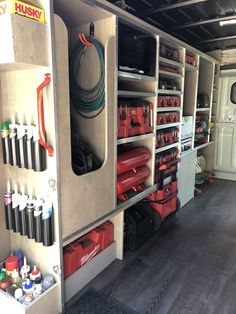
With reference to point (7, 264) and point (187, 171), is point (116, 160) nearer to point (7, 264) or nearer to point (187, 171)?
point (7, 264)

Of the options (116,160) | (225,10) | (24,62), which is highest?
(225,10)

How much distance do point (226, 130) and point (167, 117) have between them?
2442mm

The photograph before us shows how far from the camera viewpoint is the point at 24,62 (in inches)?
50.9

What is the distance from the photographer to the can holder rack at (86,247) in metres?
1.83

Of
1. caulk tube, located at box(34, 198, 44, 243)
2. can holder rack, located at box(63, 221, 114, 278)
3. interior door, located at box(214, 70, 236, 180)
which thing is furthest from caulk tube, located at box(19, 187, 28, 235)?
interior door, located at box(214, 70, 236, 180)

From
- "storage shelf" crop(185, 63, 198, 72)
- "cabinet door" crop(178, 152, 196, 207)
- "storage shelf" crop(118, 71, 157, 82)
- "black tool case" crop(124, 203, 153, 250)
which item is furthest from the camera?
"cabinet door" crop(178, 152, 196, 207)

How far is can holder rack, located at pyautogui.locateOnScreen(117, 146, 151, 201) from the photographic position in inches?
85.9

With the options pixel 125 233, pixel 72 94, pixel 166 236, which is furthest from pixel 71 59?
pixel 166 236

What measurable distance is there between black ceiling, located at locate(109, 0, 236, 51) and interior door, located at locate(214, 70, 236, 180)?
2.64ft

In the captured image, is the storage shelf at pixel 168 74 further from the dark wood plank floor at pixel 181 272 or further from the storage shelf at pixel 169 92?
the dark wood plank floor at pixel 181 272

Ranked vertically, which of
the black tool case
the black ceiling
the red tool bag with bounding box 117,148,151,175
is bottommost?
the black tool case

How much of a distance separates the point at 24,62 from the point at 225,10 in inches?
105

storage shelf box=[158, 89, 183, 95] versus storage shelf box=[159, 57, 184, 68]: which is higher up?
storage shelf box=[159, 57, 184, 68]

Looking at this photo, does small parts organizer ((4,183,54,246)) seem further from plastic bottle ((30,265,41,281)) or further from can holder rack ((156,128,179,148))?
can holder rack ((156,128,179,148))
